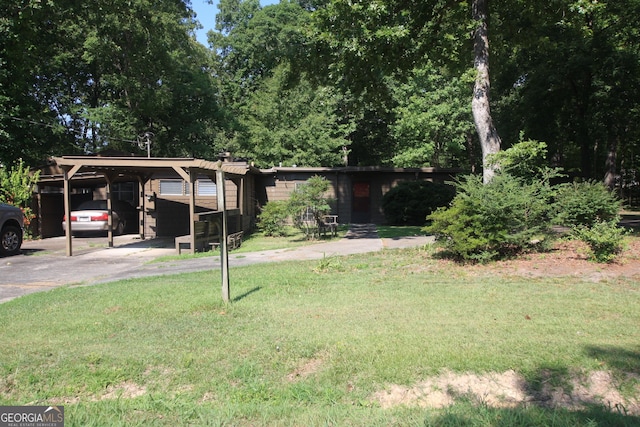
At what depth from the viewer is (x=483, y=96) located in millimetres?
10547

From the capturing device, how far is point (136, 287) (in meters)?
7.40

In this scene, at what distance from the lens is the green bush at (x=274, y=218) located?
14.7 meters

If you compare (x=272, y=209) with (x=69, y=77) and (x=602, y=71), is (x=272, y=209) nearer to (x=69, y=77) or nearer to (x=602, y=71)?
(x=602, y=71)

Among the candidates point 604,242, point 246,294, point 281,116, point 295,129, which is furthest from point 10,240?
point 281,116

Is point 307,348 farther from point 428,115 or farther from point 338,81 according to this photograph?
point 428,115

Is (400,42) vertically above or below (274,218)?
above

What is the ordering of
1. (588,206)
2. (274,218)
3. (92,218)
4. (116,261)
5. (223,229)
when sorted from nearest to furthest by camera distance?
1. (223,229)
2. (588,206)
3. (116,261)
4. (274,218)
5. (92,218)

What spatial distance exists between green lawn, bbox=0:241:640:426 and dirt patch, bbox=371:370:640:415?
0.07 m

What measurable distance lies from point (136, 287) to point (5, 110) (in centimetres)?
1455

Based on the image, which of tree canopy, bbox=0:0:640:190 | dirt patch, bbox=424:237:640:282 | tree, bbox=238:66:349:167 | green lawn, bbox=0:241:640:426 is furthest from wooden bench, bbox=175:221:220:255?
tree, bbox=238:66:349:167

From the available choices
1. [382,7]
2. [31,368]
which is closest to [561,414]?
[31,368]

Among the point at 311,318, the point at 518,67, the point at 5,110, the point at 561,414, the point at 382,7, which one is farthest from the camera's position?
the point at 518,67

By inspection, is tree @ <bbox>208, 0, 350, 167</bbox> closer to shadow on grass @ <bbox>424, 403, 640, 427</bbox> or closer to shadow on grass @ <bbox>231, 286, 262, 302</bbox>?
shadow on grass @ <bbox>231, 286, 262, 302</bbox>

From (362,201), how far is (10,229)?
1439cm
